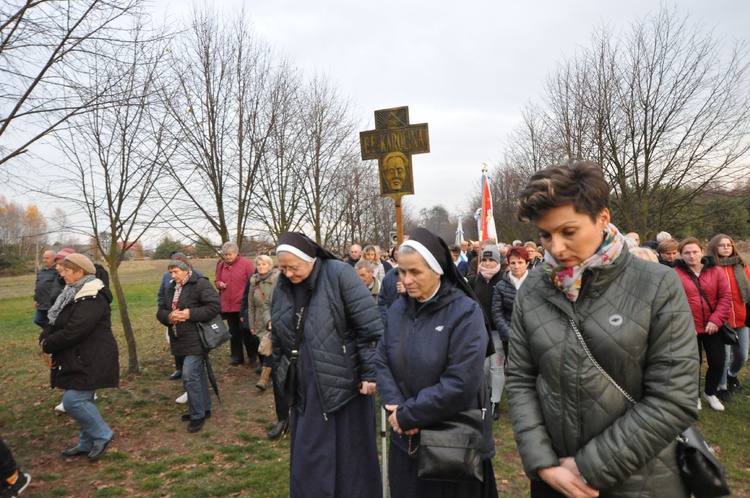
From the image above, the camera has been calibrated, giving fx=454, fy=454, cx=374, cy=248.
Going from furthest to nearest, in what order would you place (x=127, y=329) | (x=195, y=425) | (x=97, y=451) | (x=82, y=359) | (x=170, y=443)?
1. (x=127, y=329)
2. (x=195, y=425)
3. (x=170, y=443)
4. (x=97, y=451)
5. (x=82, y=359)

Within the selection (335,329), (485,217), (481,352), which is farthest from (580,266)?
(485,217)

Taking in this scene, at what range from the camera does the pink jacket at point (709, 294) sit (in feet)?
18.9

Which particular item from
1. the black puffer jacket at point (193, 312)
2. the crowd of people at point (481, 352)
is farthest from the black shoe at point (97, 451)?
the black puffer jacket at point (193, 312)

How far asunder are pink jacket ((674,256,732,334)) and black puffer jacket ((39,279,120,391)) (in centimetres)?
702

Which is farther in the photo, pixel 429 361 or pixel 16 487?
pixel 16 487

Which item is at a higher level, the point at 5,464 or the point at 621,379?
the point at 621,379

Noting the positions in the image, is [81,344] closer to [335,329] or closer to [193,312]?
[193,312]

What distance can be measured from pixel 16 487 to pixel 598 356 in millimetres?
5037

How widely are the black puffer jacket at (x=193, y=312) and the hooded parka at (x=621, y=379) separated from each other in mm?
4767

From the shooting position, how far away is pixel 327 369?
135 inches

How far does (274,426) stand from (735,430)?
5597mm

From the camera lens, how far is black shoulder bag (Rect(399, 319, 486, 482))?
8.23 feet

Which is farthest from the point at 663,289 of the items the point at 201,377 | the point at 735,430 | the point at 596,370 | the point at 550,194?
the point at 201,377

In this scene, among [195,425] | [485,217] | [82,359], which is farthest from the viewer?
[485,217]
